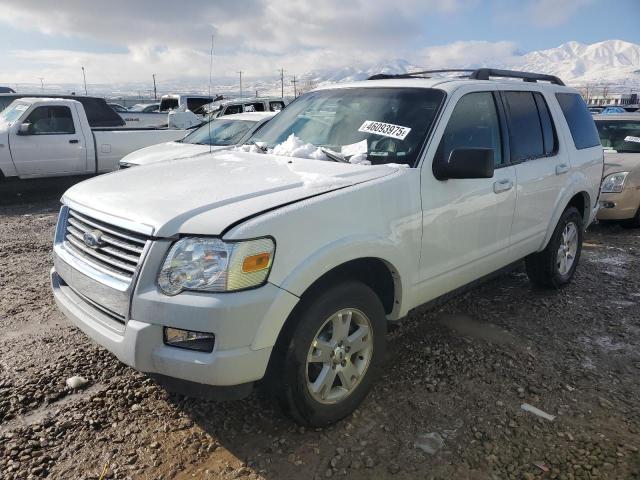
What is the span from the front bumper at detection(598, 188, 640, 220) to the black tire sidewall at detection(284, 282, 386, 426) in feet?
19.5

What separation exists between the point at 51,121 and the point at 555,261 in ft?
28.9

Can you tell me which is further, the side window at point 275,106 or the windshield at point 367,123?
the side window at point 275,106

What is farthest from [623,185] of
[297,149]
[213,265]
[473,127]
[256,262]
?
[213,265]

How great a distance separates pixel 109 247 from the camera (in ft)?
8.29

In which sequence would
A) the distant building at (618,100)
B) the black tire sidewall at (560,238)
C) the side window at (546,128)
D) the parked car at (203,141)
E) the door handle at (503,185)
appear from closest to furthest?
the door handle at (503,185), the side window at (546,128), the black tire sidewall at (560,238), the parked car at (203,141), the distant building at (618,100)

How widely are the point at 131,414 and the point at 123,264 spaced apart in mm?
973

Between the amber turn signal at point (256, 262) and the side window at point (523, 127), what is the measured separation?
240cm

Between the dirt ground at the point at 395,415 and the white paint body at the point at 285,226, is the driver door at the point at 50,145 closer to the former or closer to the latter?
the dirt ground at the point at 395,415

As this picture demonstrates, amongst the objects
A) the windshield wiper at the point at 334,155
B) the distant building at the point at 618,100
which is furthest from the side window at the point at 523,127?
the distant building at the point at 618,100

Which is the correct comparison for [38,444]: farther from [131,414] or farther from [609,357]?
[609,357]

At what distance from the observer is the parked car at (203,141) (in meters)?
8.00

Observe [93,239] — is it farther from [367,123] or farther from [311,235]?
[367,123]

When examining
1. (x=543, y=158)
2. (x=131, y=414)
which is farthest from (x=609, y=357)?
(x=131, y=414)

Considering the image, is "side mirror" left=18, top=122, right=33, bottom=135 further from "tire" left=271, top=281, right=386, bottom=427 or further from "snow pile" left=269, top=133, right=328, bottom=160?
"tire" left=271, top=281, right=386, bottom=427
